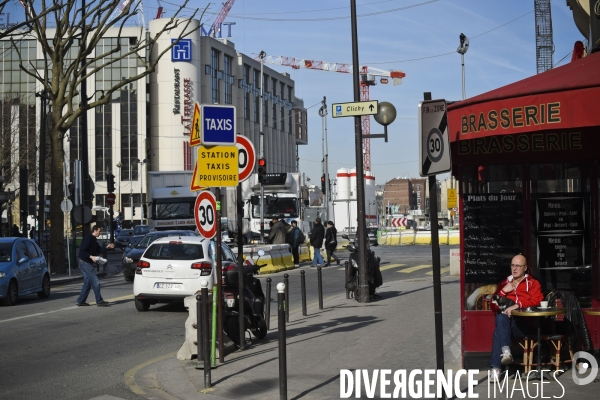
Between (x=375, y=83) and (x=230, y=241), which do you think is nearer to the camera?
(x=230, y=241)

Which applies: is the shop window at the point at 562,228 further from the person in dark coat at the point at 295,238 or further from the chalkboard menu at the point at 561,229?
the person in dark coat at the point at 295,238

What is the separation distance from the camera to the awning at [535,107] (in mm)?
7781

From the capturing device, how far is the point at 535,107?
7977 mm

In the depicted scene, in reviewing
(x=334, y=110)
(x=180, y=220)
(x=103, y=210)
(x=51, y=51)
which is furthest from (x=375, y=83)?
(x=334, y=110)

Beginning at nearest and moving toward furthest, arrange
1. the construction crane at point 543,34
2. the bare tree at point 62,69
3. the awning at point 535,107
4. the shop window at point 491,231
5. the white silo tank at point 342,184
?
1. the awning at point 535,107
2. the shop window at point 491,231
3. the bare tree at point 62,69
4. the white silo tank at point 342,184
5. the construction crane at point 543,34

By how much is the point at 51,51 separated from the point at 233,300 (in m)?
20.3

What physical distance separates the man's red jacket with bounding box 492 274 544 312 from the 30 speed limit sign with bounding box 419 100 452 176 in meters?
2.25

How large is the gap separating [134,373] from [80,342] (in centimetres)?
300

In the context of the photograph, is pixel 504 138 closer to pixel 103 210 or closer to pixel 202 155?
pixel 202 155

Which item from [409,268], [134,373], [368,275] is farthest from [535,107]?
[409,268]

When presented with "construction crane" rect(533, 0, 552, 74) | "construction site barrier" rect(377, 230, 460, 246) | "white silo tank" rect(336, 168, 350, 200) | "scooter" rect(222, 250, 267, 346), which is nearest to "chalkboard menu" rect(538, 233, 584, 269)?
"scooter" rect(222, 250, 267, 346)

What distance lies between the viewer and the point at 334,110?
16.4m

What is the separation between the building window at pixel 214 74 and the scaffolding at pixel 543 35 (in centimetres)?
3647

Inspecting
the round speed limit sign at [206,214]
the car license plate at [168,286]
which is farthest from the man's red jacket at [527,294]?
the car license plate at [168,286]
